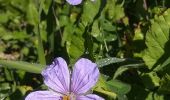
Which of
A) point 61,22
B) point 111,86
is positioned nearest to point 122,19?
point 61,22

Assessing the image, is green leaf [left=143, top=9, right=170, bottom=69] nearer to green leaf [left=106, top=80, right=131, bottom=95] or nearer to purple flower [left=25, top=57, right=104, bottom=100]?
green leaf [left=106, top=80, right=131, bottom=95]

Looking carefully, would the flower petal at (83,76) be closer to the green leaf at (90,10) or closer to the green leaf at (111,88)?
the green leaf at (111,88)

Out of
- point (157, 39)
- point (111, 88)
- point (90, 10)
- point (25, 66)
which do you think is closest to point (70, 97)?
point (111, 88)

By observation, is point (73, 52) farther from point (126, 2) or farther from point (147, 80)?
point (126, 2)

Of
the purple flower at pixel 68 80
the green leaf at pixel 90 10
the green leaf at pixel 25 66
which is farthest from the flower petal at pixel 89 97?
the green leaf at pixel 90 10

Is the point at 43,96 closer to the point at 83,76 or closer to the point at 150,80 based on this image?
the point at 83,76

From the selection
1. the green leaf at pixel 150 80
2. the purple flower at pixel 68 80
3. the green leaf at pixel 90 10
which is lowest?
the green leaf at pixel 150 80

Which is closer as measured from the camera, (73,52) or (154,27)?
(154,27)

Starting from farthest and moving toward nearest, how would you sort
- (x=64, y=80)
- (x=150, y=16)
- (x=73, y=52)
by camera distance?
(x=150, y=16)
(x=73, y=52)
(x=64, y=80)
